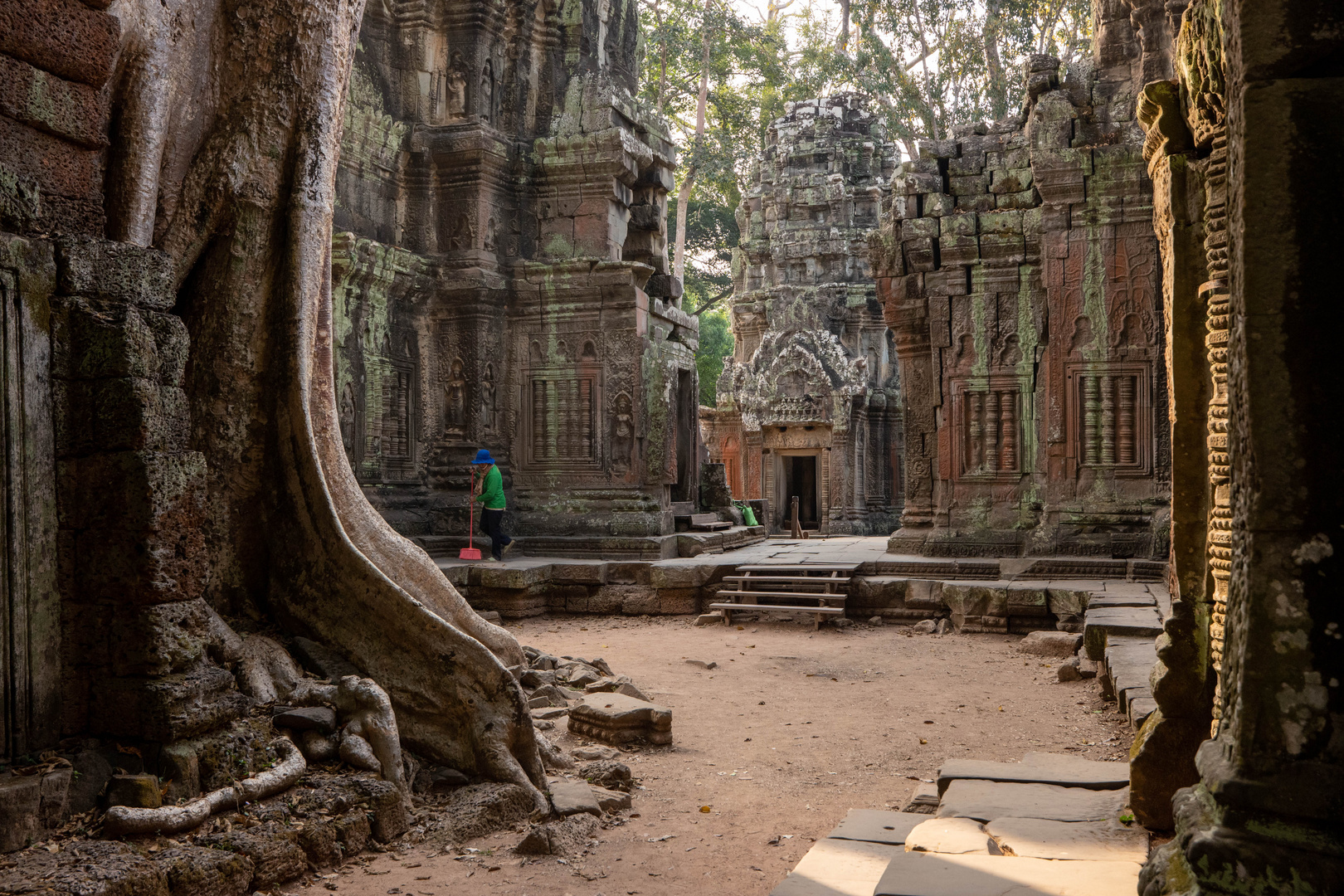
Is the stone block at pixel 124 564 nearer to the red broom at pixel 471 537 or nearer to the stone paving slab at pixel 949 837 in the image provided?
the stone paving slab at pixel 949 837

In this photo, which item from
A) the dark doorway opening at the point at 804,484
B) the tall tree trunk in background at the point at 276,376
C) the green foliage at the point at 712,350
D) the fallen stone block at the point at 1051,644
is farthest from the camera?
the green foliage at the point at 712,350

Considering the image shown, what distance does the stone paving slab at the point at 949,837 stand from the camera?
2861mm

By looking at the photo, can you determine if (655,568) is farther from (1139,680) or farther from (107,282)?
(107,282)

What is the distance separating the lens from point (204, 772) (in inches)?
134

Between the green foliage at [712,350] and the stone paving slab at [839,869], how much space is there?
23.3 m

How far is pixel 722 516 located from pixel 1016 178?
5128 mm

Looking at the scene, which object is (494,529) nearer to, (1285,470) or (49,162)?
(49,162)

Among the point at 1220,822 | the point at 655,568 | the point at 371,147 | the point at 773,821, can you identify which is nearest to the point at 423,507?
the point at 655,568

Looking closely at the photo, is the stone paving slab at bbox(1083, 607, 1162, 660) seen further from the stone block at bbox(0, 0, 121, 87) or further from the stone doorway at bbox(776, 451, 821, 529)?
the stone doorway at bbox(776, 451, 821, 529)

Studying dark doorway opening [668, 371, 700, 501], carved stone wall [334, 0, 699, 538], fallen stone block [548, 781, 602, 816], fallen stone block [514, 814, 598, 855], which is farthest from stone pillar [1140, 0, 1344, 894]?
dark doorway opening [668, 371, 700, 501]

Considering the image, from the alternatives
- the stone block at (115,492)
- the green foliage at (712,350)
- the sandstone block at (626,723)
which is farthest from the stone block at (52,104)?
the green foliage at (712,350)

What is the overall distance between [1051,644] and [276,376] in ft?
19.2

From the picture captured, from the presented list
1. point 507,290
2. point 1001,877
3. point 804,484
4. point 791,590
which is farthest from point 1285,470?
point 804,484

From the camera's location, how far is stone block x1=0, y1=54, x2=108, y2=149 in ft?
11.0
